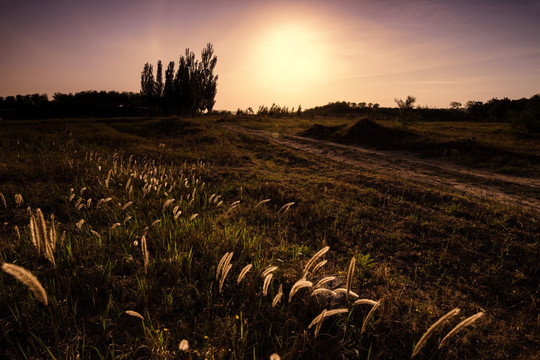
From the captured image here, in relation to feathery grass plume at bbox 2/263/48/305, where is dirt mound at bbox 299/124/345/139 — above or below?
above

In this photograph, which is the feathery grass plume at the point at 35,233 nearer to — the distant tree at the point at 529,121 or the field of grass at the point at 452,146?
the field of grass at the point at 452,146

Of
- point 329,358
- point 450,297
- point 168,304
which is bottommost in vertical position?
point 450,297

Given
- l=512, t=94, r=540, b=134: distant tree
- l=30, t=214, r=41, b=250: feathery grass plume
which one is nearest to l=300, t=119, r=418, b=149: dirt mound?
l=512, t=94, r=540, b=134: distant tree

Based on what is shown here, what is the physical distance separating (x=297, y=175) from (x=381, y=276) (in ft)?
21.8

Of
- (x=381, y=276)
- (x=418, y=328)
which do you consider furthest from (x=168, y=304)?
(x=381, y=276)

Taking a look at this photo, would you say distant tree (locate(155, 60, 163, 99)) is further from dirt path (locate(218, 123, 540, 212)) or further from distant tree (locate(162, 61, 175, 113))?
dirt path (locate(218, 123, 540, 212))

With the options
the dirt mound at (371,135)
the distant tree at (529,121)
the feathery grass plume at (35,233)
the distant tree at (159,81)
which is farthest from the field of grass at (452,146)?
the distant tree at (159,81)

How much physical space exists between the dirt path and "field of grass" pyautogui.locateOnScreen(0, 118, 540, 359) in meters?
1.59

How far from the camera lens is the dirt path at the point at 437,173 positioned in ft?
27.9

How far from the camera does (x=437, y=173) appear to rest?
11.1 metres

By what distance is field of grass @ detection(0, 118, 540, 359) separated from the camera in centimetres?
239

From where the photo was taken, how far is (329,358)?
2.36 metres

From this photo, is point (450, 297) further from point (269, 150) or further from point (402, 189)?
point (269, 150)

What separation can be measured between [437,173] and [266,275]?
11.3 meters
